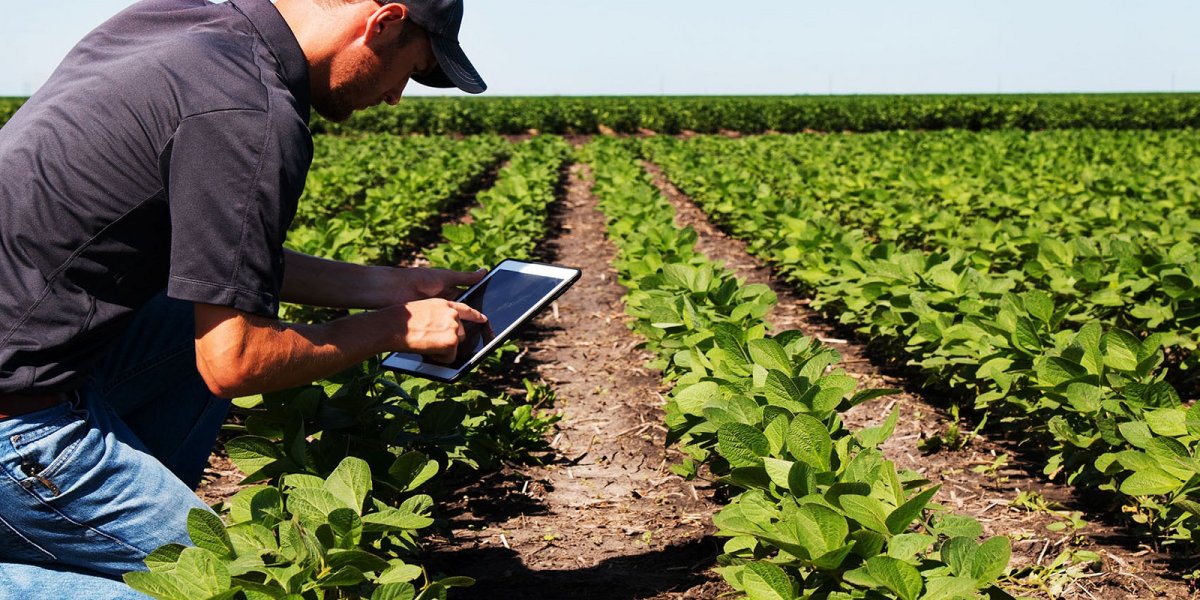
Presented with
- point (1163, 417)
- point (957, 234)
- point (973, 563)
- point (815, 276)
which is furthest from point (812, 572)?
point (957, 234)

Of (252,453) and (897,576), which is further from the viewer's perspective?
(252,453)

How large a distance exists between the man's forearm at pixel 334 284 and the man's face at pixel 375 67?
Answer: 60cm

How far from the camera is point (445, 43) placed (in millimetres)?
2154

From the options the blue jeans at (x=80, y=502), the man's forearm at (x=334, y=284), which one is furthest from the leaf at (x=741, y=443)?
the blue jeans at (x=80, y=502)

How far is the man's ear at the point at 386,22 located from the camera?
6.54ft

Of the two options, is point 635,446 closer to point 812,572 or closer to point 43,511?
point 812,572

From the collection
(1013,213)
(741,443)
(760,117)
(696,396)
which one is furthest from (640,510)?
(760,117)

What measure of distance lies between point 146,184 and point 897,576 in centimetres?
166

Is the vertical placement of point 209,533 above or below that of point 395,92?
below

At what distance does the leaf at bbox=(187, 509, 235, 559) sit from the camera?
188 centimetres

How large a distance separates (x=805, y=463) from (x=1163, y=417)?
1275 mm

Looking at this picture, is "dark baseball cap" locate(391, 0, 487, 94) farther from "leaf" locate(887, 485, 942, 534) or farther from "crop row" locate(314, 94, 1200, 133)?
"crop row" locate(314, 94, 1200, 133)

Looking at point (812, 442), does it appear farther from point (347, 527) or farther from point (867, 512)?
point (347, 527)

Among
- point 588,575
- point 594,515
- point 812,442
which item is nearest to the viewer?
point 812,442
